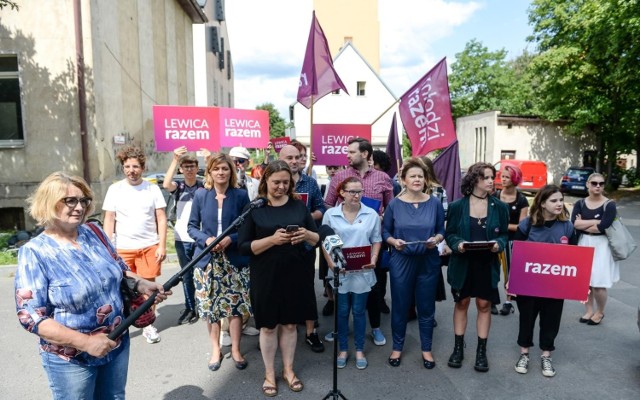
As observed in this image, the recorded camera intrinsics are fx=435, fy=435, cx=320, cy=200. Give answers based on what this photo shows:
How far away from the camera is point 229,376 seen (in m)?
4.09

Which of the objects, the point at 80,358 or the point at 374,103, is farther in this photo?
the point at 374,103

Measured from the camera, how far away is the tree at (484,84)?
135 ft

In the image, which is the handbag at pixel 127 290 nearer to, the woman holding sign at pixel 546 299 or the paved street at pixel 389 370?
the paved street at pixel 389 370

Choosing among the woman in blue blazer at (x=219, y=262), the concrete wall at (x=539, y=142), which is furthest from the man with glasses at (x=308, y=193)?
the concrete wall at (x=539, y=142)

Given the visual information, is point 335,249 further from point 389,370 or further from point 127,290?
point 389,370

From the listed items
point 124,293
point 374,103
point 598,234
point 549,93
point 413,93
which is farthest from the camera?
point 374,103

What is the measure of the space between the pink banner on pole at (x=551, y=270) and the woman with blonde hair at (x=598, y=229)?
140 cm

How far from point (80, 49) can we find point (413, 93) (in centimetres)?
881

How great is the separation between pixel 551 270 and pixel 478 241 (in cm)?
68

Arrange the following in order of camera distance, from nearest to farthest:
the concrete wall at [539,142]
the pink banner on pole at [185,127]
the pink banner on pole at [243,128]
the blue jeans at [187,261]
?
the blue jeans at [187,261] → the pink banner on pole at [185,127] → the pink banner on pole at [243,128] → the concrete wall at [539,142]

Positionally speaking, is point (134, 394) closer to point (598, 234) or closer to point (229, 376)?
point (229, 376)

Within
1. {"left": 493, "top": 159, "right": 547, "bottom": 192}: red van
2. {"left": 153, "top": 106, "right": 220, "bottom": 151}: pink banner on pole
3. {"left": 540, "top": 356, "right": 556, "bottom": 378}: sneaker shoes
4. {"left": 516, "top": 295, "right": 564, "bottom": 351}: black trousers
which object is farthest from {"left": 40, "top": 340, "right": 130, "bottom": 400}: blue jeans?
{"left": 493, "top": 159, "right": 547, "bottom": 192}: red van

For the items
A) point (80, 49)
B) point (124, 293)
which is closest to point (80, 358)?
point (124, 293)

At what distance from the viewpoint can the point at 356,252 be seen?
4129mm
